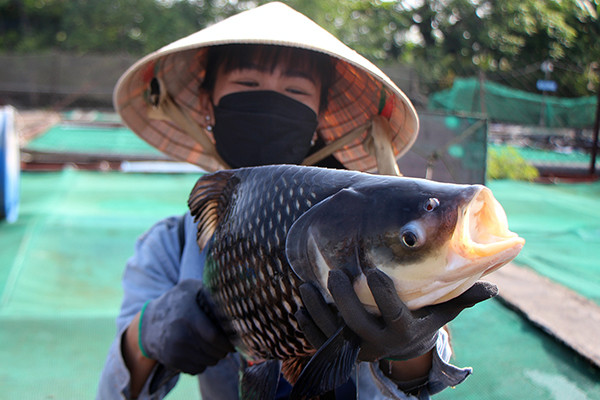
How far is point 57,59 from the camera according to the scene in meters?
15.5

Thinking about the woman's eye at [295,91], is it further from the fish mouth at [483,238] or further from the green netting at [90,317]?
the green netting at [90,317]

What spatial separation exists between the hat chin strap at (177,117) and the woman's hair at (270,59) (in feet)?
0.50

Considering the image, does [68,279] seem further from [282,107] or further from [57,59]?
[57,59]

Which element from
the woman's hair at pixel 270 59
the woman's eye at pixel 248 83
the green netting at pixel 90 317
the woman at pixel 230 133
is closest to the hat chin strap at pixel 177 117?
the woman at pixel 230 133

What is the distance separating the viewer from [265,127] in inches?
54.5

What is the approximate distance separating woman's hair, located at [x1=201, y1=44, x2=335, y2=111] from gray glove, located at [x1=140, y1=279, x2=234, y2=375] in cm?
65

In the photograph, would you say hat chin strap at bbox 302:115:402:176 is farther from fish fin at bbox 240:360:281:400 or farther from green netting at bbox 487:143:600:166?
green netting at bbox 487:143:600:166

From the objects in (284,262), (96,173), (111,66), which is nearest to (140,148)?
(96,173)

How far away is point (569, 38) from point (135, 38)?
47.2 ft

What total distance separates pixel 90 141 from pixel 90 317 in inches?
225

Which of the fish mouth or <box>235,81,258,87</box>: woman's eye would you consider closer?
the fish mouth

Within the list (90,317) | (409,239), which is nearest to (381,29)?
(90,317)

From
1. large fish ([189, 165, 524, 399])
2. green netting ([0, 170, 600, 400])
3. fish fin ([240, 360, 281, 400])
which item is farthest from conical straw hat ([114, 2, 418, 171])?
green netting ([0, 170, 600, 400])

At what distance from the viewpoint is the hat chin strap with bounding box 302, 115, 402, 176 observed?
1.49 m
